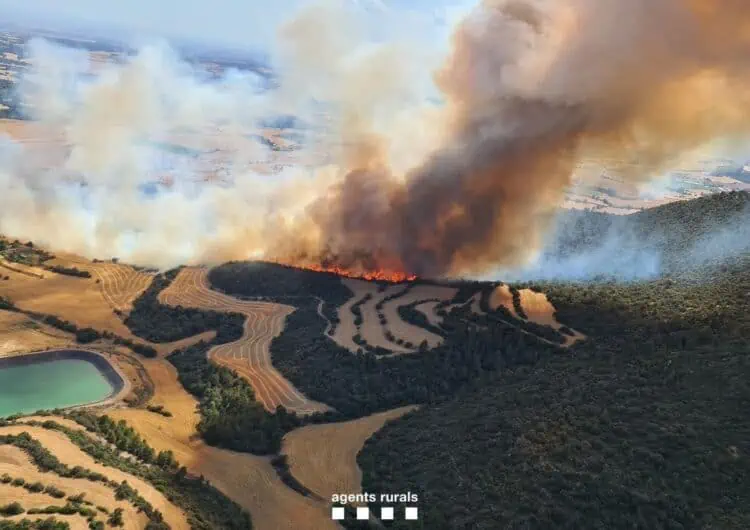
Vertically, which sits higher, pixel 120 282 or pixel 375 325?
pixel 120 282

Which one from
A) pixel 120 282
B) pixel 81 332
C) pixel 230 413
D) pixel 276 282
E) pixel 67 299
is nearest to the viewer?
pixel 230 413

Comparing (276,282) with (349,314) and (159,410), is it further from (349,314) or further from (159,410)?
(159,410)

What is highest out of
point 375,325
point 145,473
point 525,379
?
point 375,325

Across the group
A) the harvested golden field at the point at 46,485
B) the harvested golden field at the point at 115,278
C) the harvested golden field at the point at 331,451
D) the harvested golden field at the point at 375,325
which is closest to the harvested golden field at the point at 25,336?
the harvested golden field at the point at 115,278

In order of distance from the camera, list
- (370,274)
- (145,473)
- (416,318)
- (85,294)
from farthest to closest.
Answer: (85,294) → (370,274) → (416,318) → (145,473)

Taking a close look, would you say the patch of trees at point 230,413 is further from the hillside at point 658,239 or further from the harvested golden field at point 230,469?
the hillside at point 658,239

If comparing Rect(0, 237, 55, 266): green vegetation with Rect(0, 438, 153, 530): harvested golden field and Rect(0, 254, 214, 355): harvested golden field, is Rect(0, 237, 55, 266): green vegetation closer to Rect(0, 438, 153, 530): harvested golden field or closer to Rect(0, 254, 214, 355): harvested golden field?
Rect(0, 254, 214, 355): harvested golden field

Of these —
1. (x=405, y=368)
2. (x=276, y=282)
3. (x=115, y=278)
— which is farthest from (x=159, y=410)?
(x=115, y=278)

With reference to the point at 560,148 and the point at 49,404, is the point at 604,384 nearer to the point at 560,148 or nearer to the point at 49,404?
the point at 560,148
